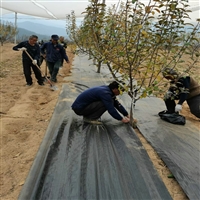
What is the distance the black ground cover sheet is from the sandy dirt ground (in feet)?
0.28

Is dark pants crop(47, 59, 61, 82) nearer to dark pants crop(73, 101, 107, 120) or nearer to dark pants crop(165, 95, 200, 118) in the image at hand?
dark pants crop(73, 101, 107, 120)

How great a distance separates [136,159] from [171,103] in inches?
76.9

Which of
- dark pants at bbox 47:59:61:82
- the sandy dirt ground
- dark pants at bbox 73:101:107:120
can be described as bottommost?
the sandy dirt ground

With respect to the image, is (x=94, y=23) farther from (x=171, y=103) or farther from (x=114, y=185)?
(x=114, y=185)

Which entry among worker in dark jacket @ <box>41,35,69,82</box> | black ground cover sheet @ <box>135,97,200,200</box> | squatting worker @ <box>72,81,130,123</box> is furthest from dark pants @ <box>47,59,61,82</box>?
squatting worker @ <box>72,81,130,123</box>

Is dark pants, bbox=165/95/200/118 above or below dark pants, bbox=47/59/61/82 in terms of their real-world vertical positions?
above

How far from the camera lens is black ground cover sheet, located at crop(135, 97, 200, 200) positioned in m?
2.54

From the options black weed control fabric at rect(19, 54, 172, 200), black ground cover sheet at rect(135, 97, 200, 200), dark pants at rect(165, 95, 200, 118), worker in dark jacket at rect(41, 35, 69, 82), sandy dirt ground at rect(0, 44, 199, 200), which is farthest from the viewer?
worker in dark jacket at rect(41, 35, 69, 82)

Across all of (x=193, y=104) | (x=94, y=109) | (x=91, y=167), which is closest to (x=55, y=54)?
(x=94, y=109)

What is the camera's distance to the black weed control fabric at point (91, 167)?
7.26ft

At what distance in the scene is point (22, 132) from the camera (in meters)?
3.89

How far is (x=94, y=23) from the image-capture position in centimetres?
385

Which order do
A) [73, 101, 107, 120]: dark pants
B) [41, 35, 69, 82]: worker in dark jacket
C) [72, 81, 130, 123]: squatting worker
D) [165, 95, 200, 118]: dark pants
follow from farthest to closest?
[41, 35, 69, 82]: worker in dark jacket → [165, 95, 200, 118]: dark pants → [73, 101, 107, 120]: dark pants → [72, 81, 130, 123]: squatting worker

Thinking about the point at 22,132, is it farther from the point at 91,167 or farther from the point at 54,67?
the point at 54,67
